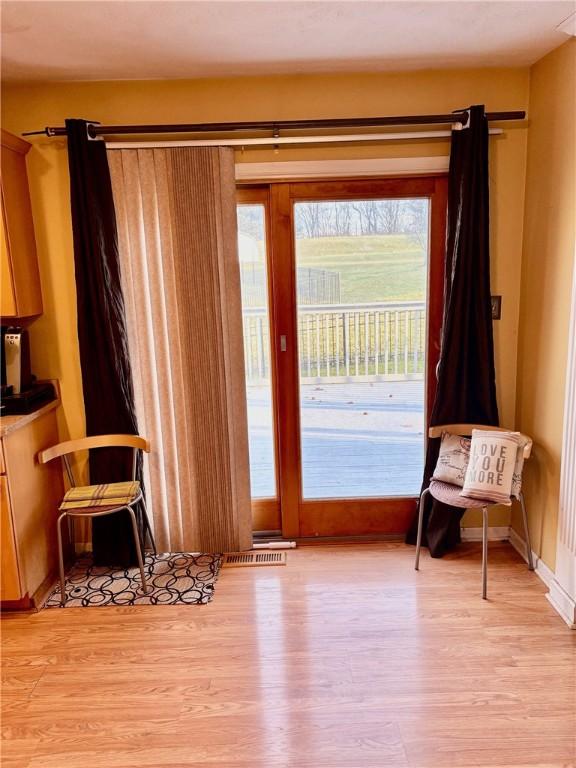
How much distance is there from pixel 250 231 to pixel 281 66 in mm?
794

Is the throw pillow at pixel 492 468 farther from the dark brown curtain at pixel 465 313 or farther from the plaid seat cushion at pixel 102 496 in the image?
the plaid seat cushion at pixel 102 496

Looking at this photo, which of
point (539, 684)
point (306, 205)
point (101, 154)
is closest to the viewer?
point (539, 684)

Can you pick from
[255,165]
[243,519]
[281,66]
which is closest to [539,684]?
[243,519]

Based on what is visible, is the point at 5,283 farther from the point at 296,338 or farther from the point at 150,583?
the point at 150,583

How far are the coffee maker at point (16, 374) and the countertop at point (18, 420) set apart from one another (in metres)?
0.03

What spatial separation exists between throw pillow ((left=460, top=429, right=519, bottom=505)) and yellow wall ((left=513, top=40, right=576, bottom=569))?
22 centimetres

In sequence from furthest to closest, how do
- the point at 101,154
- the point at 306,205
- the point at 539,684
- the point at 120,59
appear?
the point at 306,205 → the point at 101,154 → the point at 120,59 → the point at 539,684

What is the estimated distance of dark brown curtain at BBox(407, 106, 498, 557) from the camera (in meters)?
2.67

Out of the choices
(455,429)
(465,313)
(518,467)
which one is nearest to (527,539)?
(518,467)

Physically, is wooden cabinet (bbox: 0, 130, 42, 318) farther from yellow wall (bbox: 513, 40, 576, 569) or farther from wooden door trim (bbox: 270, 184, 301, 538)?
yellow wall (bbox: 513, 40, 576, 569)

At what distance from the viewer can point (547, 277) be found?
102 inches

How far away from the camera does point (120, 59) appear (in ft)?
8.09

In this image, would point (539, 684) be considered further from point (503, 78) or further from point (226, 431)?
point (503, 78)

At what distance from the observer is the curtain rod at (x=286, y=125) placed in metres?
2.64
